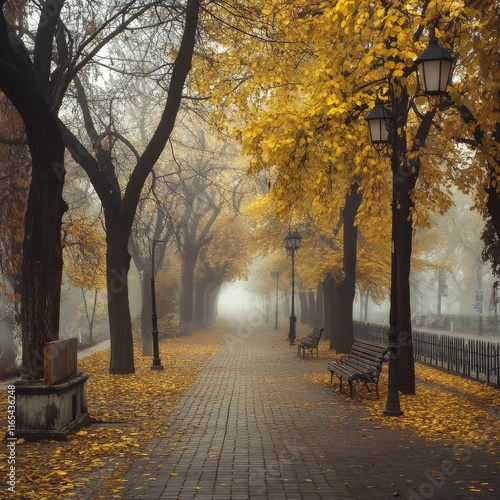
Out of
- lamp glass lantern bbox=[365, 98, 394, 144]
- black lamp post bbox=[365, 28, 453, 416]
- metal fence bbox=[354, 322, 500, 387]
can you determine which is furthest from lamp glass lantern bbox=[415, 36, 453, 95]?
metal fence bbox=[354, 322, 500, 387]

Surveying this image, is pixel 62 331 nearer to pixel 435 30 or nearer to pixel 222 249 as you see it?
pixel 222 249

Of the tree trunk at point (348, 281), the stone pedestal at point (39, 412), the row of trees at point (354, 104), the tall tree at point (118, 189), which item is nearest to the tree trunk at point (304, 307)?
the tree trunk at point (348, 281)

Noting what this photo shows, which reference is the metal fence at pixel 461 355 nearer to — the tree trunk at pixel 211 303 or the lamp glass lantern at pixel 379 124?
the lamp glass lantern at pixel 379 124

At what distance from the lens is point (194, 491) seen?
693 cm

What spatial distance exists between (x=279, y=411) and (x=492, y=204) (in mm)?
5352

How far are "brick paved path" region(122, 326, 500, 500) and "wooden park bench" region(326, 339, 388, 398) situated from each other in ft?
1.83

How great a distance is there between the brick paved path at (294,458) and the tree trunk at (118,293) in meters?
4.70

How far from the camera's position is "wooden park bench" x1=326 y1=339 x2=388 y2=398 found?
46.0 feet

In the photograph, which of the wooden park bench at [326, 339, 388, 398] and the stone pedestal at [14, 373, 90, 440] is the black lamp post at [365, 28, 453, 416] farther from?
the stone pedestal at [14, 373, 90, 440]

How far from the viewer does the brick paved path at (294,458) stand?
697 cm

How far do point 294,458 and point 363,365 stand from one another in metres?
6.66

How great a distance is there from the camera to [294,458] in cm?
855

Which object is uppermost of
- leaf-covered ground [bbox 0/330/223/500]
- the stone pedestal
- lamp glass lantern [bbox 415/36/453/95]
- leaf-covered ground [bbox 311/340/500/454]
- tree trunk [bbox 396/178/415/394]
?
lamp glass lantern [bbox 415/36/453/95]

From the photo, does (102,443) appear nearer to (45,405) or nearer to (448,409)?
(45,405)
